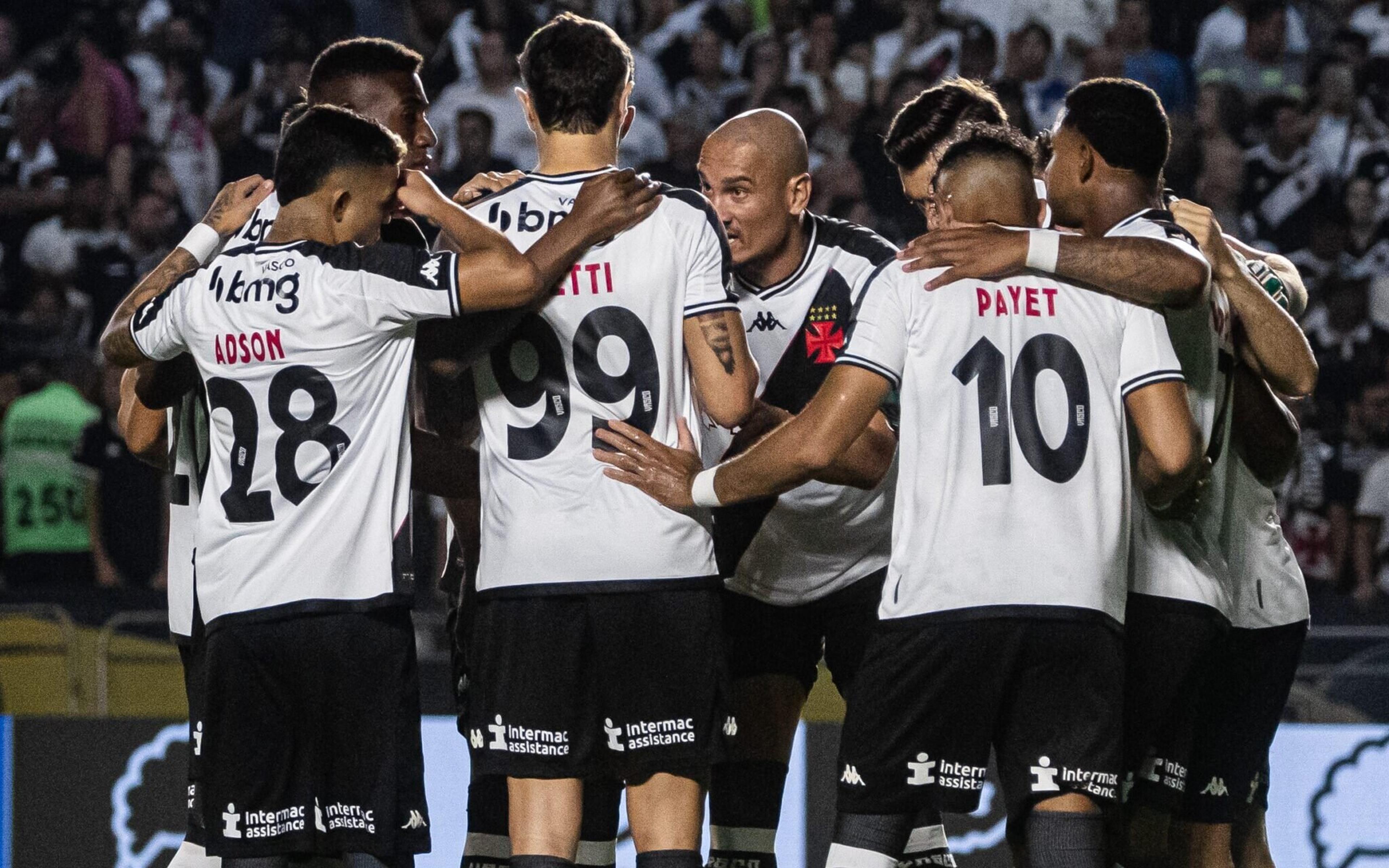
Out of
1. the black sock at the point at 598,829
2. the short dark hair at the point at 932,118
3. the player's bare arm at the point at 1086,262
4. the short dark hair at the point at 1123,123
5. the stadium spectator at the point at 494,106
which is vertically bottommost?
the black sock at the point at 598,829

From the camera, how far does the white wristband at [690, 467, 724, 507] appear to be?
393 centimetres

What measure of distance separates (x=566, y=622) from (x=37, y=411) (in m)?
6.64

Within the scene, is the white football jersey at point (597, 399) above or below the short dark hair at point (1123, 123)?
below

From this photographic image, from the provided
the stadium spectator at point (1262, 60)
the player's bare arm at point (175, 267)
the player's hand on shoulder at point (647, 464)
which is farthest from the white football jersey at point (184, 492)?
the stadium spectator at point (1262, 60)

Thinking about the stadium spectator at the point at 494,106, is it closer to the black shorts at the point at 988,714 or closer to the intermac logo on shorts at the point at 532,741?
the intermac logo on shorts at the point at 532,741

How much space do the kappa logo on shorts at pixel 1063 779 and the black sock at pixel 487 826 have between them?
5.59ft

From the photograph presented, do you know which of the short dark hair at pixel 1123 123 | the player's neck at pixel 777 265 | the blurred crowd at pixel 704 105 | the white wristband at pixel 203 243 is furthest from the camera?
the blurred crowd at pixel 704 105

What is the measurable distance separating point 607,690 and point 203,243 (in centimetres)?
170

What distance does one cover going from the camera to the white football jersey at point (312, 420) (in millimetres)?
3830

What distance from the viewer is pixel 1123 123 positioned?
4.09 m

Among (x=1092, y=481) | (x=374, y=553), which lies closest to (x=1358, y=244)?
(x=1092, y=481)

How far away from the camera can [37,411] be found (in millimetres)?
9516

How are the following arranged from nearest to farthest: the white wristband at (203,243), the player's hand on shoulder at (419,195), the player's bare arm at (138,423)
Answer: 1. the player's hand on shoulder at (419,195)
2. the white wristband at (203,243)
3. the player's bare arm at (138,423)

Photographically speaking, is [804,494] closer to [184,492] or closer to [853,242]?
[853,242]
